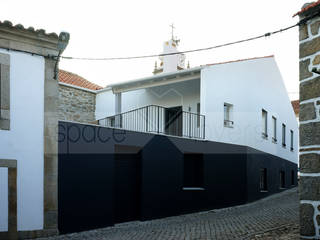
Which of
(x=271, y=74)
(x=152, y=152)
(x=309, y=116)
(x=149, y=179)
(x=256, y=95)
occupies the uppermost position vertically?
(x=271, y=74)

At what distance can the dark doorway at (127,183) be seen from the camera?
10844 mm

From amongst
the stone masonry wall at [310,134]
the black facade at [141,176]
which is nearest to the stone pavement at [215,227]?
the black facade at [141,176]

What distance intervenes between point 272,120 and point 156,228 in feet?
34.3

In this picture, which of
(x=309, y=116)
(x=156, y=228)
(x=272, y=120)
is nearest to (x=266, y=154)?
(x=272, y=120)

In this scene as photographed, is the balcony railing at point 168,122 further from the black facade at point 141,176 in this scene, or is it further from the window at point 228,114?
the window at point 228,114

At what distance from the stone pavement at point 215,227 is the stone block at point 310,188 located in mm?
1342

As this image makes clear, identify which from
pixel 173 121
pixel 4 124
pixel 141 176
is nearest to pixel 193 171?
pixel 173 121

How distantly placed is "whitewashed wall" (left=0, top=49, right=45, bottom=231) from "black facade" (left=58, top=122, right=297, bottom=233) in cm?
56

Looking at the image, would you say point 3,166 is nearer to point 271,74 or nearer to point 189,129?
point 189,129

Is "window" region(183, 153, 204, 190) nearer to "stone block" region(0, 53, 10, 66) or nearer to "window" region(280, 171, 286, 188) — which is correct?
"stone block" region(0, 53, 10, 66)

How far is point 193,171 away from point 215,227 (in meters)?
3.70

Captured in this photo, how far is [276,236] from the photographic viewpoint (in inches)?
311

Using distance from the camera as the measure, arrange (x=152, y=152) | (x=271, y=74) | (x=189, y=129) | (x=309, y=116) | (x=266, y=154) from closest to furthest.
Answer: (x=309, y=116)
(x=152, y=152)
(x=189, y=129)
(x=266, y=154)
(x=271, y=74)

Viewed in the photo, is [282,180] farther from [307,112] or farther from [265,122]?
[307,112]
